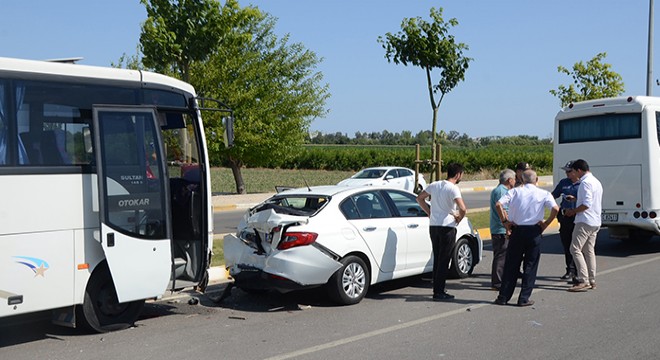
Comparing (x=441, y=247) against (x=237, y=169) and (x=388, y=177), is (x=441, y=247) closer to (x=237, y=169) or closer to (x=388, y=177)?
(x=388, y=177)

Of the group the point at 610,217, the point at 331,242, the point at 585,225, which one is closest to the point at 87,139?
the point at 331,242

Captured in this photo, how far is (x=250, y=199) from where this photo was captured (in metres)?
28.0

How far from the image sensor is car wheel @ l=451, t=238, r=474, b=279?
1105cm

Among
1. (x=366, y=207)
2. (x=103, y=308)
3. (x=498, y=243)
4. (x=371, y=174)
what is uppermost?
(x=371, y=174)

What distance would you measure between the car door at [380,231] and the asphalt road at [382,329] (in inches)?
19.0

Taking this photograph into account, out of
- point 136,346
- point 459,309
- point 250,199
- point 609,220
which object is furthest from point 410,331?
point 250,199

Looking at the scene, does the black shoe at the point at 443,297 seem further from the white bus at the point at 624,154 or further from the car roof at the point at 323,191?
the white bus at the point at 624,154

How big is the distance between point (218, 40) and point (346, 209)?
38.4 feet

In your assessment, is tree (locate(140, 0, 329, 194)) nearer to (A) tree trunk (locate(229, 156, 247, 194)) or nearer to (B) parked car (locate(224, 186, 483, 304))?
(A) tree trunk (locate(229, 156, 247, 194))

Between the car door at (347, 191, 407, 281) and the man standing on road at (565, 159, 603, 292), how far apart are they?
7.85ft

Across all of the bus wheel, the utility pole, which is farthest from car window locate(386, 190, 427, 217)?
the utility pole

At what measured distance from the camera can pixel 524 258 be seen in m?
9.30

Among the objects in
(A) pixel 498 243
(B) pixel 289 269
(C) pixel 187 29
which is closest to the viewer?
(B) pixel 289 269

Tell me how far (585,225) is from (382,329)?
376 cm
